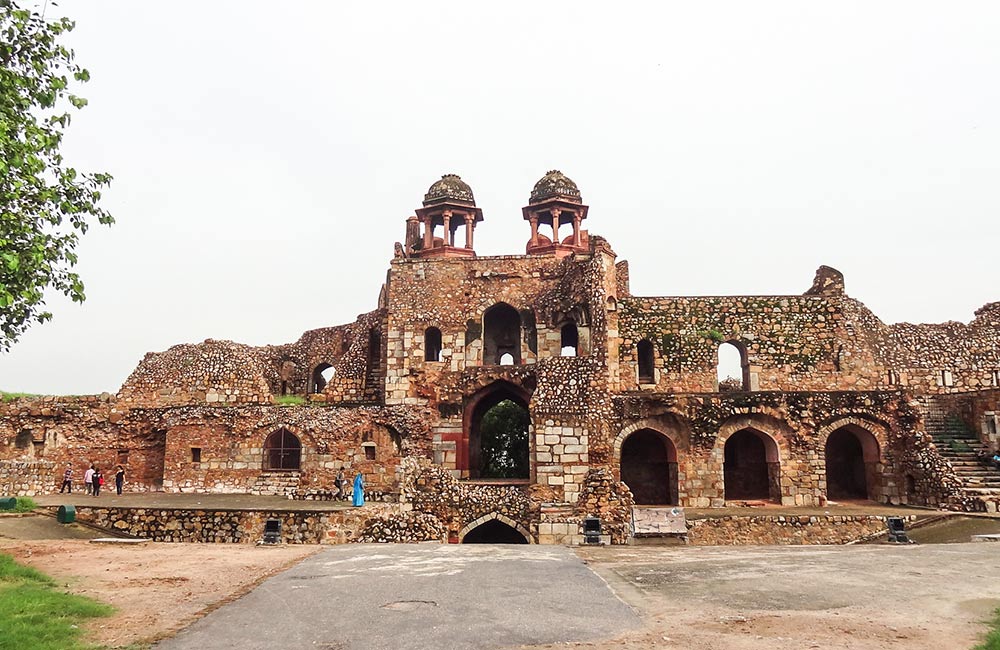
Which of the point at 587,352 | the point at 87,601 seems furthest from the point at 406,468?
the point at 87,601

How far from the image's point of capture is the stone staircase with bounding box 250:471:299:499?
20484mm

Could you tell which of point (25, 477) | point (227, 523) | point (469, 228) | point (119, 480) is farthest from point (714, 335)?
point (25, 477)

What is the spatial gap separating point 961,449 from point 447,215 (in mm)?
18137

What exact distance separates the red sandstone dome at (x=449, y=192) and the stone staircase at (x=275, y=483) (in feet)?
37.4

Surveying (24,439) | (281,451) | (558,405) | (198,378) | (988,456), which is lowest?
(988,456)

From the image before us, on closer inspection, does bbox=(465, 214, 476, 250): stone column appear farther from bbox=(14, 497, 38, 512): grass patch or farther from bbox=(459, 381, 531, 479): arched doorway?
bbox=(14, 497, 38, 512): grass patch

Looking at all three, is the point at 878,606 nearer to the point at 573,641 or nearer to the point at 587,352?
the point at 573,641

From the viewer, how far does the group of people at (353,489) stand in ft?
55.6

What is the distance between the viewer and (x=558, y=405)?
17.5 m

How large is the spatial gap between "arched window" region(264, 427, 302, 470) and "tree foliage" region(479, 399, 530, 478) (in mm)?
10217

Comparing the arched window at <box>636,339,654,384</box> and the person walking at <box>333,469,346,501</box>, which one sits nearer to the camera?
the person walking at <box>333,469,346,501</box>

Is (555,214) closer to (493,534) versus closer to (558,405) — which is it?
(558,405)

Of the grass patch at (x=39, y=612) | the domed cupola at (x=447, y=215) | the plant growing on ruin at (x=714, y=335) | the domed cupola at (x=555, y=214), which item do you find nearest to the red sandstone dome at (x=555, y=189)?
the domed cupola at (x=555, y=214)

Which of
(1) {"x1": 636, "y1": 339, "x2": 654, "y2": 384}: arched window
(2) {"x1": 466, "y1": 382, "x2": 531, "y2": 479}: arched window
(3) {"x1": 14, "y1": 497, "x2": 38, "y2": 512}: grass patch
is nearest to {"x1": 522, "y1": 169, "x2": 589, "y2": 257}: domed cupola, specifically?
(1) {"x1": 636, "y1": 339, "x2": 654, "y2": 384}: arched window
